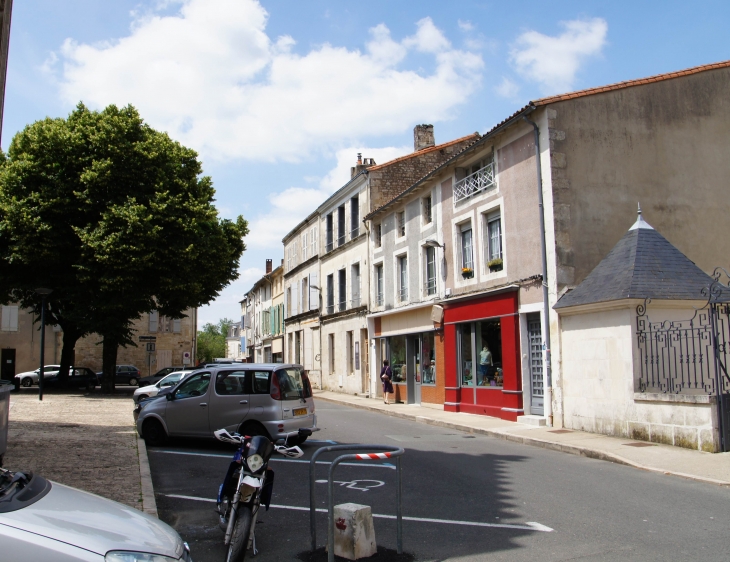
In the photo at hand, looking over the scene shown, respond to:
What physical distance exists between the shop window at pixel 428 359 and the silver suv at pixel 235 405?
1014cm

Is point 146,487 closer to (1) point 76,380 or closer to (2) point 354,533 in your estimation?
(2) point 354,533

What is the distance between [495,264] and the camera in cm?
1758

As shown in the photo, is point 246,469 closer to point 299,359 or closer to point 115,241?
point 115,241

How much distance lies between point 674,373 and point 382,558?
8878 millimetres

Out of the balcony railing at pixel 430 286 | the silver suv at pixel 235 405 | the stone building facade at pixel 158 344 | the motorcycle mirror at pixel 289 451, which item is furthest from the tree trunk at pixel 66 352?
the motorcycle mirror at pixel 289 451

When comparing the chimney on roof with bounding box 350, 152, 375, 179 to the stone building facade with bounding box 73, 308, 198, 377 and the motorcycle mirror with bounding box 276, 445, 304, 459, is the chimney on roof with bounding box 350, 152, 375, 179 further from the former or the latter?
the motorcycle mirror with bounding box 276, 445, 304, 459

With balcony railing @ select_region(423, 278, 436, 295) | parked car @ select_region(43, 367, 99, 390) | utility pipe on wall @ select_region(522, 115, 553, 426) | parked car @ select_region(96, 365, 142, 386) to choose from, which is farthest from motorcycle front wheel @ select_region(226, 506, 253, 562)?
parked car @ select_region(96, 365, 142, 386)

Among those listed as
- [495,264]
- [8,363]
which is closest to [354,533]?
[495,264]

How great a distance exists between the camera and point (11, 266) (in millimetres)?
24781

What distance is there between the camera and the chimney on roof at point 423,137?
99.7 feet

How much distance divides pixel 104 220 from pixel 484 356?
45.0 ft

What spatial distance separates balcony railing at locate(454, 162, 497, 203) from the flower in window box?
196cm

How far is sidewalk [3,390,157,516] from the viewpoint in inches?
299

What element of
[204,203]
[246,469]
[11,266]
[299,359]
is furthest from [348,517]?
[299,359]
